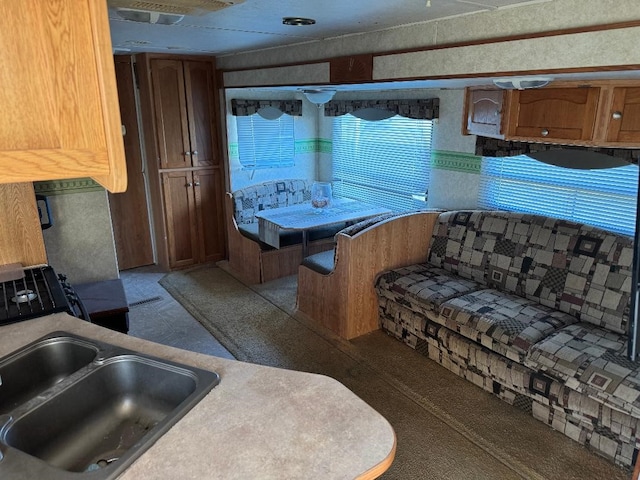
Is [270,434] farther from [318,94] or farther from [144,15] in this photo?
[318,94]

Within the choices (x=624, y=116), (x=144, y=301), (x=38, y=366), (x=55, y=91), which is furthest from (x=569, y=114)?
(x=144, y=301)

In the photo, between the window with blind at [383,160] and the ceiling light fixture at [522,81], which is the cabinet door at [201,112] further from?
the ceiling light fixture at [522,81]

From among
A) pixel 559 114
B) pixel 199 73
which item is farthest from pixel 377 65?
pixel 199 73

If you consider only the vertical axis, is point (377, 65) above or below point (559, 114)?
above

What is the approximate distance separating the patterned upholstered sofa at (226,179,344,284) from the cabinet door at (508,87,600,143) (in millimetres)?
2293

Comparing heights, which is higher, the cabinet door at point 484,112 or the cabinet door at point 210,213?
the cabinet door at point 484,112

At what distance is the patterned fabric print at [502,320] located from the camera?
2496mm

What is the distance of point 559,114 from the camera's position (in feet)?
8.27

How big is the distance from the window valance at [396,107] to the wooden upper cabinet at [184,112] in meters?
1.33

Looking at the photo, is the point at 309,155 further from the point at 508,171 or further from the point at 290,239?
the point at 508,171

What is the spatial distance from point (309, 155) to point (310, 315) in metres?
2.46

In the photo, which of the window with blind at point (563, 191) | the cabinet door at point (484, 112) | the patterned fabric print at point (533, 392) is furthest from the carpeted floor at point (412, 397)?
the cabinet door at point (484, 112)

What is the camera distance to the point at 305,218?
13.4 feet

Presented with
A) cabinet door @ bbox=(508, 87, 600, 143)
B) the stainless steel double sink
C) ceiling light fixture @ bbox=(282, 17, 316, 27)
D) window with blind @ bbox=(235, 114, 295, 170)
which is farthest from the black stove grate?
window with blind @ bbox=(235, 114, 295, 170)
